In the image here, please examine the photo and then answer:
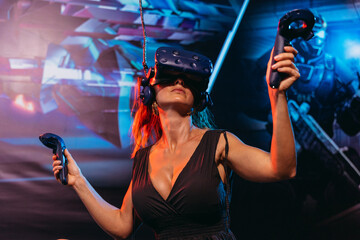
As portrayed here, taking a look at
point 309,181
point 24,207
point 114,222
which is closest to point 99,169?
point 24,207

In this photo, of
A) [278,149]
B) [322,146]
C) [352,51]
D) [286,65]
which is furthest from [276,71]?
[352,51]

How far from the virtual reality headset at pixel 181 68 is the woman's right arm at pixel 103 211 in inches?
19.7

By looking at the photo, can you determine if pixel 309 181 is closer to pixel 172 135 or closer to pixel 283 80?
pixel 172 135

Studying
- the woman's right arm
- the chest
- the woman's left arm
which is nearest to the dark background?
the woman's right arm

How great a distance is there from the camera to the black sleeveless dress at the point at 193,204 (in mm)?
1270

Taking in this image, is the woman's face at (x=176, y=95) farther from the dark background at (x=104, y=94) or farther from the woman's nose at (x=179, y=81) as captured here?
the dark background at (x=104, y=94)

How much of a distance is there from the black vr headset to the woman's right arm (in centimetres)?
42

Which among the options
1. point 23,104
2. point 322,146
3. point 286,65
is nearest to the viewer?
point 286,65

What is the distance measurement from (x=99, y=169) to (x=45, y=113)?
490 millimetres

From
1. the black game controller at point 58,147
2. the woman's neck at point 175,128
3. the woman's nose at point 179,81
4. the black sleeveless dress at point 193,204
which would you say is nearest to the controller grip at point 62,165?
the black game controller at point 58,147

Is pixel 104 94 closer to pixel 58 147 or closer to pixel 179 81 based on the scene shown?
pixel 58 147

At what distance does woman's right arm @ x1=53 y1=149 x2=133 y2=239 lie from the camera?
149 centimetres

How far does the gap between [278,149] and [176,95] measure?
1.59 ft

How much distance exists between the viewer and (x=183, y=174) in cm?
132
